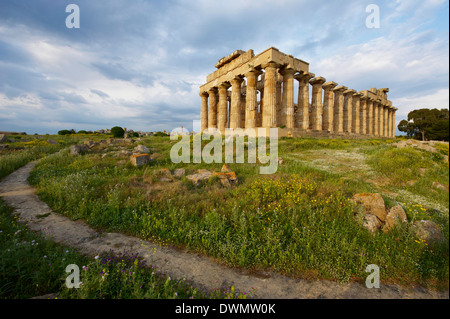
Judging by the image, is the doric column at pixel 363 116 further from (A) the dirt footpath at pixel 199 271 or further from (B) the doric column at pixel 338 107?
(A) the dirt footpath at pixel 199 271

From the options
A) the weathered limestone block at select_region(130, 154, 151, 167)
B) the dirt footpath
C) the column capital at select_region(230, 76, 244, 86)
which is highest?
the column capital at select_region(230, 76, 244, 86)

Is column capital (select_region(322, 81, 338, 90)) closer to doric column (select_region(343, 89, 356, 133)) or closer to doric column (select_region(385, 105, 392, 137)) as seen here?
doric column (select_region(343, 89, 356, 133))

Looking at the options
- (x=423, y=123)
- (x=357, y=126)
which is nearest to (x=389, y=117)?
(x=423, y=123)

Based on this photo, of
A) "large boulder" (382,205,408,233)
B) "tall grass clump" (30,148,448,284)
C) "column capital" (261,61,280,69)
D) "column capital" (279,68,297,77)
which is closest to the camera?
"tall grass clump" (30,148,448,284)

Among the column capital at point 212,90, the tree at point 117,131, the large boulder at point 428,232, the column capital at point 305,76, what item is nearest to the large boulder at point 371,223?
the large boulder at point 428,232

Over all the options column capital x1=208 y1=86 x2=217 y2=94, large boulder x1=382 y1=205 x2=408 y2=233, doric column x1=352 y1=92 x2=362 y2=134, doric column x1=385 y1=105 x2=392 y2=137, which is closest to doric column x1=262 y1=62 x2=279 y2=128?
column capital x1=208 y1=86 x2=217 y2=94

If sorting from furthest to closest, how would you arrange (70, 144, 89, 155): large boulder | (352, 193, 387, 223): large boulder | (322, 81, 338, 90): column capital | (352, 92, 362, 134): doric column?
(352, 92, 362, 134): doric column → (322, 81, 338, 90): column capital → (70, 144, 89, 155): large boulder → (352, 193, 387, 223): large boulder

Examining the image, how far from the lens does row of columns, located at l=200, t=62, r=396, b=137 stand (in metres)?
21.5

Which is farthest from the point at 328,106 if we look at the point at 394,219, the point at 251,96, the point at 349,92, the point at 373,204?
the point at 394,219

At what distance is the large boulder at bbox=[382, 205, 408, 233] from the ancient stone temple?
55.1 ft

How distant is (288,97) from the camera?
21.9 m

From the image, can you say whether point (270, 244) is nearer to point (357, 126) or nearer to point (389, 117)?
point (357, 126)

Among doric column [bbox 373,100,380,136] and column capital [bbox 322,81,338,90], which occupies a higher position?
column capital [bbox 322,81,338,90]
